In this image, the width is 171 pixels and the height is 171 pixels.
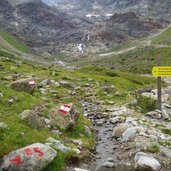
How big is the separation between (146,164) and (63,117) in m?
6.94

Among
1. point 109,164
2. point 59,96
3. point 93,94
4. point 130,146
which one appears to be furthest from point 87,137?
point 93,94

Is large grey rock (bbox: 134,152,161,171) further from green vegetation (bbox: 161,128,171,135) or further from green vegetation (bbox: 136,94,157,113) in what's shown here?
green vegetation (bbox: 136,94,157,113)

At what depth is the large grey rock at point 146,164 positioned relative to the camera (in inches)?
750

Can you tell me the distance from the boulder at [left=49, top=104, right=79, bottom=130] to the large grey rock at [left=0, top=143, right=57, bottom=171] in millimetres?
5907

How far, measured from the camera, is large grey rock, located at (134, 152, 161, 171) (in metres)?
19.0

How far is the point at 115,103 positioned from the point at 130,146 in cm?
1859

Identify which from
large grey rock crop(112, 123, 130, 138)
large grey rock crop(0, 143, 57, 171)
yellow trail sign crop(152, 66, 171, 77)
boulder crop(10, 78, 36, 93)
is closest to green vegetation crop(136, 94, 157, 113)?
yellow trail sign crop(152, 66, 171, 77)

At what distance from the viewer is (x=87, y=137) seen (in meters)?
24.3

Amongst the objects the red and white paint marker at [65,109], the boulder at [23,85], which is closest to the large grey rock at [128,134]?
the red and white paint marker at [65,109]

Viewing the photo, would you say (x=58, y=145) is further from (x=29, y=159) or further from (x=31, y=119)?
(x=29, y=159)

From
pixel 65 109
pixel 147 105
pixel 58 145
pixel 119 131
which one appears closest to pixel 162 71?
pixel 147 105

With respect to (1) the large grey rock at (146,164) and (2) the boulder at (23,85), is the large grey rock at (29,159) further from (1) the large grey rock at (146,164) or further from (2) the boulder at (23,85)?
(2) the boulder at (23,85)

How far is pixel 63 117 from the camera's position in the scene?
953 inches

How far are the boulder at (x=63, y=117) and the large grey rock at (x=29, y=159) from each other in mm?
5907
